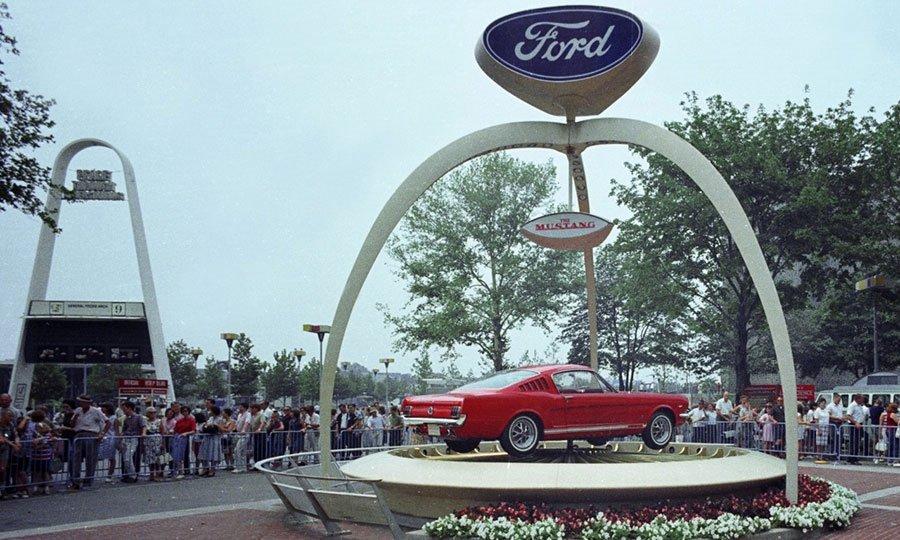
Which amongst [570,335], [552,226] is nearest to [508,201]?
[570,335]

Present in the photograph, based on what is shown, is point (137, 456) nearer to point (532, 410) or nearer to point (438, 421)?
point (438, 421)

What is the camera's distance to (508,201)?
142 feet

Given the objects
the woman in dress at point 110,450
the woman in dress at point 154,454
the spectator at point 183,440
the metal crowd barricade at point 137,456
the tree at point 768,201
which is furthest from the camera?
the tree at point 768,201

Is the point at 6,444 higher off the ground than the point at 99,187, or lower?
lower

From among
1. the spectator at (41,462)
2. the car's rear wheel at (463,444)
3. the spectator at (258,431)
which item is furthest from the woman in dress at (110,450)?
the car's rear wheel at (463,444)

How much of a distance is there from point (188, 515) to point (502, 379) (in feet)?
18.0

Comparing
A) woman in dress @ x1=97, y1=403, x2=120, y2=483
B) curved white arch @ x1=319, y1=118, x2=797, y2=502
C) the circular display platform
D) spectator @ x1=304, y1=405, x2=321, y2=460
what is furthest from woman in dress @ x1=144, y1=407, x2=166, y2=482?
the circular display platform

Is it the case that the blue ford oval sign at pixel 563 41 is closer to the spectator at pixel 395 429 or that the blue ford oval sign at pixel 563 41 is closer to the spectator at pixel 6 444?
the spectator at pixel 6 444

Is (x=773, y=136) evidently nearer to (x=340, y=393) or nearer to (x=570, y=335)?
(x=570, y=335)

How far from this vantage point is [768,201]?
3666cm

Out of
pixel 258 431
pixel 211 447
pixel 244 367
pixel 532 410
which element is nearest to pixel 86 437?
pixel 211 447

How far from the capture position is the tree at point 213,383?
302 feet

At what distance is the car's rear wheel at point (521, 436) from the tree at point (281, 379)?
75062mm

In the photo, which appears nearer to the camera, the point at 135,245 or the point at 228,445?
the point at 228,445
